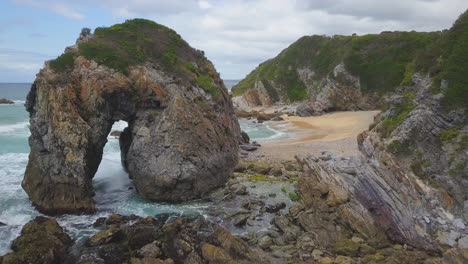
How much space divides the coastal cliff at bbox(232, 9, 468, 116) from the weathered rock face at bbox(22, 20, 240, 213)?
15213mm

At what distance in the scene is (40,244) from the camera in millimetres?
19766

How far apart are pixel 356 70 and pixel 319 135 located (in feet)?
93.0

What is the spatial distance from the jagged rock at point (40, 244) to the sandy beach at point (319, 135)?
2092 cm

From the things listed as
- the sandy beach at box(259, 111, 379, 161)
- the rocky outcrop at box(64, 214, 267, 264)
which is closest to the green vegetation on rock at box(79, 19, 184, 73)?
the rocky outcrop at box(64, 214, 267, 264)

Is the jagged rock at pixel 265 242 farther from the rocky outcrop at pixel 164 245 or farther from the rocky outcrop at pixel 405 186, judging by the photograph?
the rocky outcrop at pixel 405 186

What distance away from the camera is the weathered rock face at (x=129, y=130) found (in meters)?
25.9

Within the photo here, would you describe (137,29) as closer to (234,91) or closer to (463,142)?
(463,142)

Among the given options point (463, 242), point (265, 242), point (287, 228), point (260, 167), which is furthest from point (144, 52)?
point (463, 242)

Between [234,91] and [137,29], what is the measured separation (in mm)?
79295

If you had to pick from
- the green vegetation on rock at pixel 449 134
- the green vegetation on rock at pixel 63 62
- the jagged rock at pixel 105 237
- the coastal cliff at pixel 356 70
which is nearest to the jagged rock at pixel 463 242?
the green vegetation on rock at pixel 449 134

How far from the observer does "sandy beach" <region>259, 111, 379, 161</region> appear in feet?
132

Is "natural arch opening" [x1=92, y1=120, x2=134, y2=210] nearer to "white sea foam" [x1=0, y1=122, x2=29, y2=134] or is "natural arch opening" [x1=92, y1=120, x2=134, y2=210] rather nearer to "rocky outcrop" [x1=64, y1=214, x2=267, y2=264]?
"rocky outcrop" [x1=64, y1=214, x2=267, y2=264]

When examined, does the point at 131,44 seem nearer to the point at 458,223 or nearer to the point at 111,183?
the point at 111,183

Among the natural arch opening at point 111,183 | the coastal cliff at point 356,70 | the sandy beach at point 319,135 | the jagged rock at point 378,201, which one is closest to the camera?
the jagged rock at point 378,201
